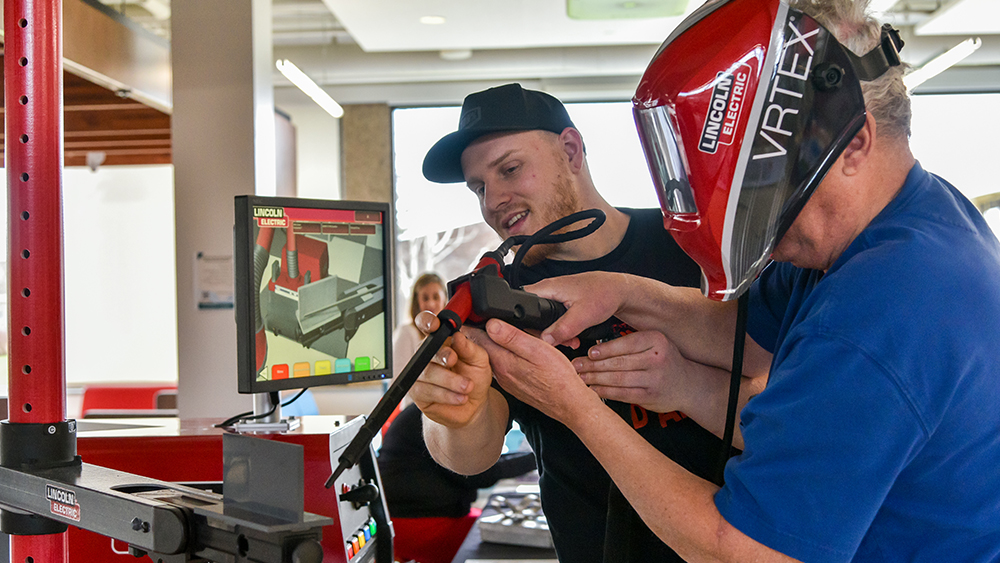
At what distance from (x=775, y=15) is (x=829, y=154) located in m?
0.16

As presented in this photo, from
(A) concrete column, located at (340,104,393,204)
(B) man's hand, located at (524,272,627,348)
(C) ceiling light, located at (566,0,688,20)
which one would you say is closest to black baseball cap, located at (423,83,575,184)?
(B) man's hand, located at (524,272,627,348)

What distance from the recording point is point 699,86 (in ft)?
2.75

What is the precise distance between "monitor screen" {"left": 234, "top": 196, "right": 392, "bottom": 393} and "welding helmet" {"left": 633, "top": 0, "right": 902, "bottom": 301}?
82 cm

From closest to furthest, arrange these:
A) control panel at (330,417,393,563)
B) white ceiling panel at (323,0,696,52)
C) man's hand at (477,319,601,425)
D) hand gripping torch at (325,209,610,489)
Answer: hand gripping torch at (325,209,610,489) < man's hand at (477,319,601,425) < control panel at (330,417,393,563) < white ceiling panel at (323,0,696,52)

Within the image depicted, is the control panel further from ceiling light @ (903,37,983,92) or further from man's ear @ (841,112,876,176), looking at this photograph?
ceiling light @ (903,37,983,92)

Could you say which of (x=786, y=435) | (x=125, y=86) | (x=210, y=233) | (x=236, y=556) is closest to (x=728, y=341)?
(x=786, y=435)

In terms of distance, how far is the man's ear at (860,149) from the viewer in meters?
0.84

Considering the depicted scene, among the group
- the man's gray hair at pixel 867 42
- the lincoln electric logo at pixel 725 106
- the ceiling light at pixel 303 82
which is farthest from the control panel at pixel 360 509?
the ceiling light at pixel 303 82

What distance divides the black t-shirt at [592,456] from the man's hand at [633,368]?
0.19m

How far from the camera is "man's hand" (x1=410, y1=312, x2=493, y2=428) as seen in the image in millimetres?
992

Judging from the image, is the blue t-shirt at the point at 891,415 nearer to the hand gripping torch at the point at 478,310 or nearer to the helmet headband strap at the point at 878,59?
the helmet headband strap at the point at 878,59

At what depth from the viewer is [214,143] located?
10.7ft

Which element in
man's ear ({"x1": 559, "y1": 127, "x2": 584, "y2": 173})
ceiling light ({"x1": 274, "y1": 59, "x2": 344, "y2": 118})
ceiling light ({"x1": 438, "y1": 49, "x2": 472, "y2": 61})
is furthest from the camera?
ceiling light ({"x1": 438, "y1": 49, "x2": 472, "y2": 61})

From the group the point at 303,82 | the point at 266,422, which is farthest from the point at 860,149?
the point at 303,82
